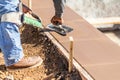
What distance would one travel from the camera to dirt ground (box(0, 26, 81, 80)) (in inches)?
157

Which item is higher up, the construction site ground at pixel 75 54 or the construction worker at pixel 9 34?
the construction worker at pixel 9 34

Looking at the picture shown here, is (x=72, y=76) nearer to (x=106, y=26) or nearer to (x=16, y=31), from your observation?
(x=16, y=31)

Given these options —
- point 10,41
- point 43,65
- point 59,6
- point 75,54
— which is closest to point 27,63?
point 43,65

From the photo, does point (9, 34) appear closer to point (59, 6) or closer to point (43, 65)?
point (43, 65)

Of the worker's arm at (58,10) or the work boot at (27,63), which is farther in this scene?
the worker's arm at (58,10)

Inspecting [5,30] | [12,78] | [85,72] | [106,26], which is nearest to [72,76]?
[85,72]

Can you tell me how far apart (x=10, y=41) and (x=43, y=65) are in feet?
2.53

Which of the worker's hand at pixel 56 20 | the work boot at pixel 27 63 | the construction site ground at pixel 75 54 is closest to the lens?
the work boot at pixel 27 63

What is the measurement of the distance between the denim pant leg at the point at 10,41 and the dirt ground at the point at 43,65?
401 mm

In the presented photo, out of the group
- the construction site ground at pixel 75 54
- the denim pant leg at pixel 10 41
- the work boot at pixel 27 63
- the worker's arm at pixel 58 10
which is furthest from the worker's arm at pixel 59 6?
the denim pant leg at pixel 10 41

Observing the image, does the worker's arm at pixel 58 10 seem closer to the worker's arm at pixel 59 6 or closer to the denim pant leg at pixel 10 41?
the worker's arm at pixel 59 6

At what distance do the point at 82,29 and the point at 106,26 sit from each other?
11.7 ft

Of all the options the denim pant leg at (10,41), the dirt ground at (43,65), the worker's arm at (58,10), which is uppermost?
the worker's arm at (58,10)

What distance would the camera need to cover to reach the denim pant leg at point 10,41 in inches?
142
